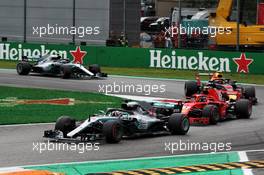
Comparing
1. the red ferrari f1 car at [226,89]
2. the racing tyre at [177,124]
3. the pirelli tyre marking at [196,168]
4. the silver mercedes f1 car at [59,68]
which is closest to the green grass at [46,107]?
the red ferrari f1 car at [226,89]

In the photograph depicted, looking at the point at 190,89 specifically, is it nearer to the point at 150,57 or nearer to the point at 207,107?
the point at 207,107

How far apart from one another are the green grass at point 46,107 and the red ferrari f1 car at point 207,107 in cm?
281

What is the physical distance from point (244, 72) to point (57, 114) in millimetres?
16870

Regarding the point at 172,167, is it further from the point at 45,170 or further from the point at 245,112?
the point at 245,112

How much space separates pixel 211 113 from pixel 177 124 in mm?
2400

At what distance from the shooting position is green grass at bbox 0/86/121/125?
20825 millimetres

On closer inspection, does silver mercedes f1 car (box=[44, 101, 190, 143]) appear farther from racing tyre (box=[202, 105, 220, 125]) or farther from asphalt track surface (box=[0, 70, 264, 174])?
racing tyre (box=[202, 105, 220, 125])

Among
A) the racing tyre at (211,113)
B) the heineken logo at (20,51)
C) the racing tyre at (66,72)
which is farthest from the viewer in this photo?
the heineken logo at (20,51)

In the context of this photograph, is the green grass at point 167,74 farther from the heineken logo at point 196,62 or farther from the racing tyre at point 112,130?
the racing tyre at point 112,130

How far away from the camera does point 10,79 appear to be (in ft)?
108

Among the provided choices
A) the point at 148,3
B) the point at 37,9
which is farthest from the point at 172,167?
the point at 148,3

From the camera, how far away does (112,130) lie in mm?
16328

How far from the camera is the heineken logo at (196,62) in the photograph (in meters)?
36.8

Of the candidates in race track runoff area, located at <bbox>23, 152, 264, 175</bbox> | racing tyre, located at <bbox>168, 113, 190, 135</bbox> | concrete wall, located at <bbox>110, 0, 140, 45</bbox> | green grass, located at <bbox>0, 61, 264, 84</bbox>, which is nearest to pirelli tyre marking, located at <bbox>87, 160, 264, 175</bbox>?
race track runoff area, located at <bbox>23, 152, 264, 175</bbox>
